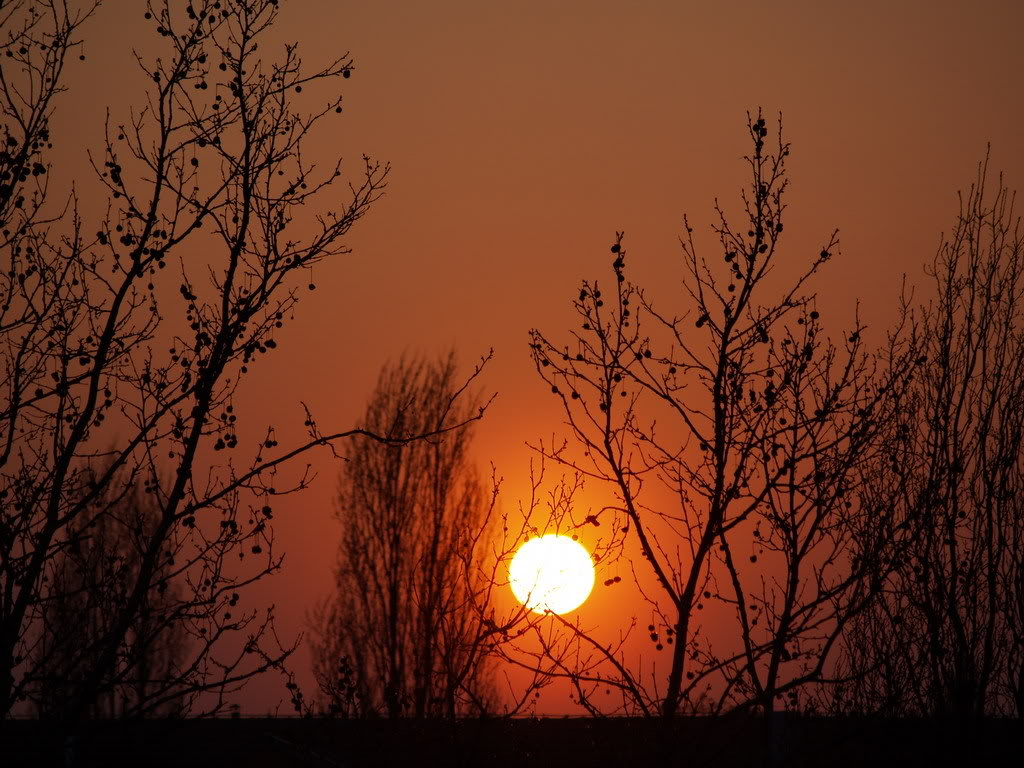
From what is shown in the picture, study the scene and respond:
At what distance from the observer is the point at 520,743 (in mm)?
8086

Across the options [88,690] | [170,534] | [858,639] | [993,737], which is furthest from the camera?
[993,737]

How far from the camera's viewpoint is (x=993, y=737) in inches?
484

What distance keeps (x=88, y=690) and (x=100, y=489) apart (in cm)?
88

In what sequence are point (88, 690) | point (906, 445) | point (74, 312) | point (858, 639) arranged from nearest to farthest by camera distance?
point (88, 690)
point (74, 312)
point (906, 445)
point (858, 639)

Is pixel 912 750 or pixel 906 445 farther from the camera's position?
pixel 912 750

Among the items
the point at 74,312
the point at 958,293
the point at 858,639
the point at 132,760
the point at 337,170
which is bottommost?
the point at 132,760

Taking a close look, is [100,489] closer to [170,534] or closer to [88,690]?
[170,534]

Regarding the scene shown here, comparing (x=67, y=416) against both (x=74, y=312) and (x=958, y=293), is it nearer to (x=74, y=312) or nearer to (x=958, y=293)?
(x=74, y=312)

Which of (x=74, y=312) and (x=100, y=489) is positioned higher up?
(x=74, y=312)

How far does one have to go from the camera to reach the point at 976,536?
30.8 feet

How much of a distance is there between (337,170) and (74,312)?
151 cm

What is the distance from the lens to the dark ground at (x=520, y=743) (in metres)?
5.68

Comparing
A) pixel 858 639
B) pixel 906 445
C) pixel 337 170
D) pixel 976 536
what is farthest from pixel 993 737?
pixel 337 170

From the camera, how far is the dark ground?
568 centimetres
